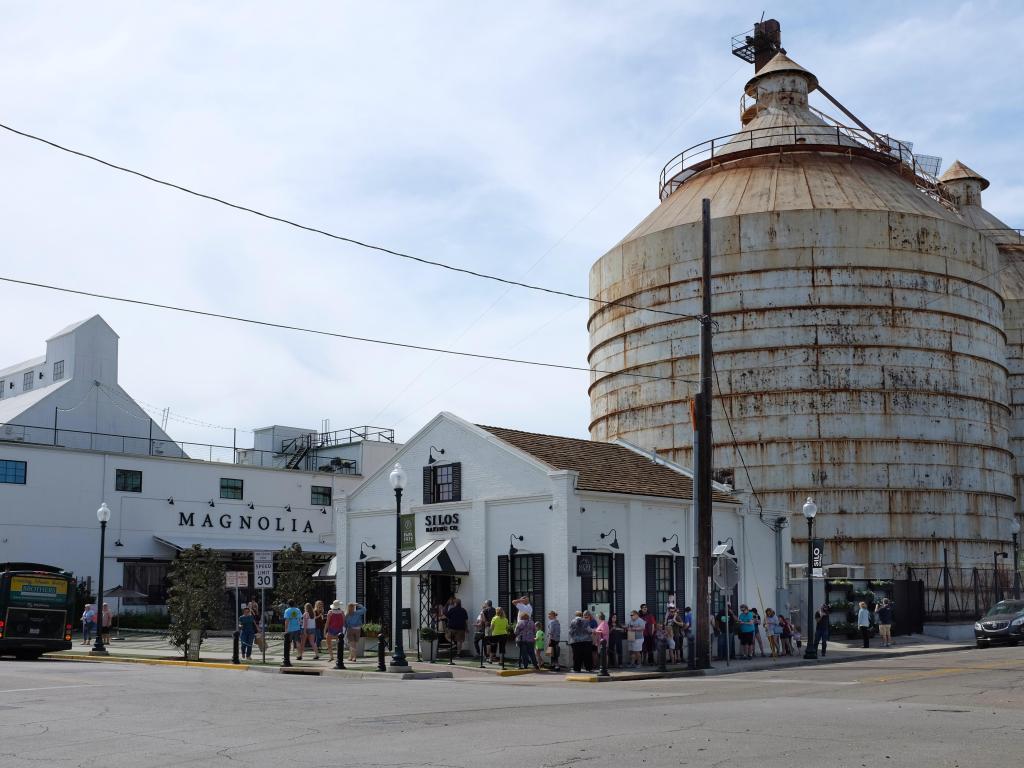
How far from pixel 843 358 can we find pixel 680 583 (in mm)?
15047

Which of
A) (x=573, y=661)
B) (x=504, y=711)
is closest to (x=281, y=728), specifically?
(x=504, y=711)

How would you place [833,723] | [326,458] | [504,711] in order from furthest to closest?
1. [326,458]
2. [504,711]
3. [833,723]

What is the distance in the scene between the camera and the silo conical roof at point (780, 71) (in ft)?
176

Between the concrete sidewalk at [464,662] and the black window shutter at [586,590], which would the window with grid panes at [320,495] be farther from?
the black window shutter at [586,590]

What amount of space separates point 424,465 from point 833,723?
21.5m

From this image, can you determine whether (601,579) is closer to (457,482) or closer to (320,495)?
(457,482)

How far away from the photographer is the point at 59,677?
79.0ft

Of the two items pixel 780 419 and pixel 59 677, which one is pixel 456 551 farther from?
pixel 780 419

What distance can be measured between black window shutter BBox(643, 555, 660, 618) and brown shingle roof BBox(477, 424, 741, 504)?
190cm

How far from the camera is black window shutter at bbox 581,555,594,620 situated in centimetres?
2942

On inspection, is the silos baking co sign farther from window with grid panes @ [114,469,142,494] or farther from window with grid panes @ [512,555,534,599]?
window with grid panes @ [114,469,142,494]

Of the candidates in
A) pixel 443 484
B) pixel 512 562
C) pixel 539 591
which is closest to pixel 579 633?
pixel 539 591

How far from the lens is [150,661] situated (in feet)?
103

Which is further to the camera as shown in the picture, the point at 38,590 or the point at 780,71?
the point at 780,71
